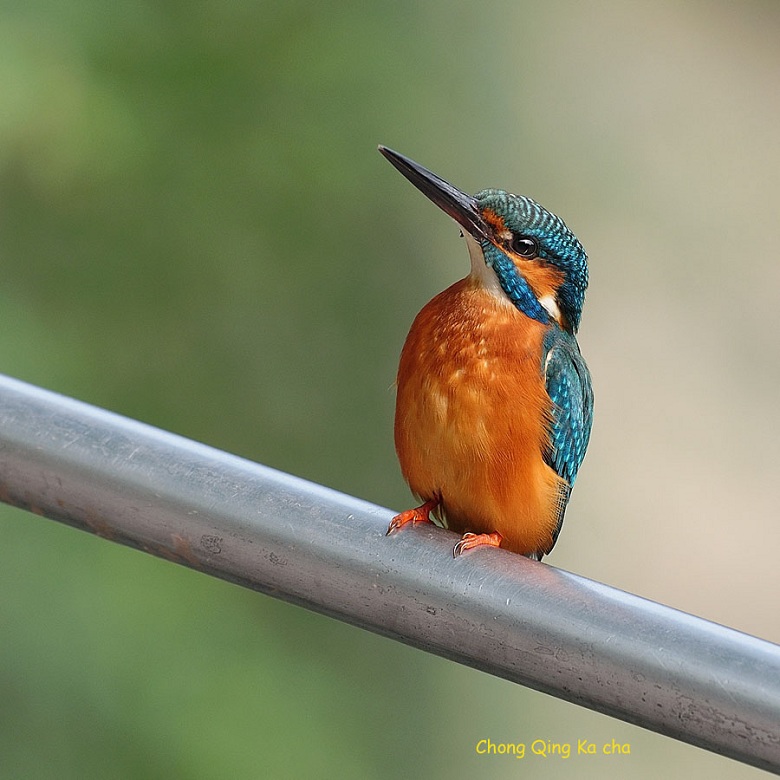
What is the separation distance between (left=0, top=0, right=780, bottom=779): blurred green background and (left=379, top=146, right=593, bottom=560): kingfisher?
0.94 m

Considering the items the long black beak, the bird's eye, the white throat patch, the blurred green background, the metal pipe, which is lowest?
the blurred green background

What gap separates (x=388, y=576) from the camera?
0.73 metres

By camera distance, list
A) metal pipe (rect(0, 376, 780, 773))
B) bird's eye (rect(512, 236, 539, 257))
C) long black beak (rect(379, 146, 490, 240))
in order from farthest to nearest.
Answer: bird's eye (rect(512, 236, 539, 257)) < long black beak (rect(379, 146, 490, 240)) < metal pipe (rect(0, 376, 780, 773))

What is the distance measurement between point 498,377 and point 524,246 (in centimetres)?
12

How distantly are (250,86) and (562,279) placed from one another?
1187mm

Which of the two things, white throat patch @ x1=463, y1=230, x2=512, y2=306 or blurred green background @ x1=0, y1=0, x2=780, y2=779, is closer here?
white throat patch @ x1=463, y1=230, x2=512, y2=306

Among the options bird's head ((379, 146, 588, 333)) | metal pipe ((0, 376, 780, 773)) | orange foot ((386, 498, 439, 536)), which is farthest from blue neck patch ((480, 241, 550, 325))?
metal pipe ((0, 376, 780, 773))

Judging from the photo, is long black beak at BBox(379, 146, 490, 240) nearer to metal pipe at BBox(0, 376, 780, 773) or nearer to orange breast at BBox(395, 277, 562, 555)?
orange breast at BBox(395, 277, 562, 555)

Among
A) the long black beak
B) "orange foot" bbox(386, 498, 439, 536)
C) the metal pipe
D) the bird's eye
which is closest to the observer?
the metal pipe

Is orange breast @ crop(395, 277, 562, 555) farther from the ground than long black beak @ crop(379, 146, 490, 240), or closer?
closer

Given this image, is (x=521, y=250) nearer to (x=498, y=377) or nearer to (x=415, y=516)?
(x=498, y=377)

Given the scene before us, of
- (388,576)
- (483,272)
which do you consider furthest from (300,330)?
(388,576)

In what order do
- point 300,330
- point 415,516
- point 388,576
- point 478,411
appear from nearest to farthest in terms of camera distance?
point 388,576 → point 415,516 → point 478,411 → point 300,330

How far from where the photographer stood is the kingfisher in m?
1.17
